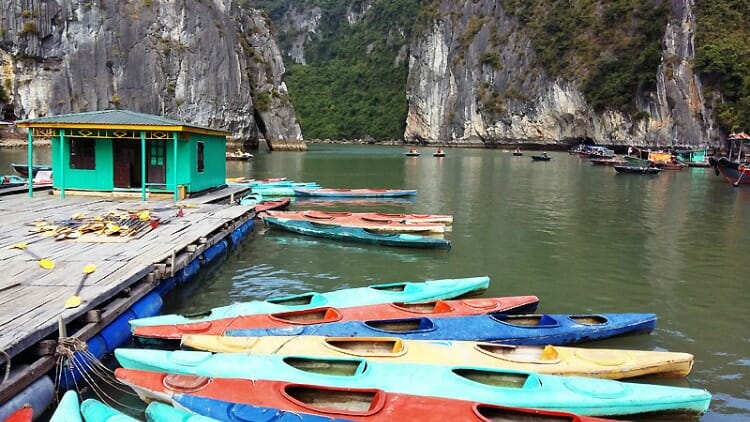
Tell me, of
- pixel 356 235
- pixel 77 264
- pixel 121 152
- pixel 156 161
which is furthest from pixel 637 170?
pixel 77 264

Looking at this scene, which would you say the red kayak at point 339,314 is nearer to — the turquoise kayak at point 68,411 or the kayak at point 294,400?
the kayak at point 294,400

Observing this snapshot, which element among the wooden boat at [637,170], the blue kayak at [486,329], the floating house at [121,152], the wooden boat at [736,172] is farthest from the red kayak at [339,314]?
the wooden boat at [637,170]

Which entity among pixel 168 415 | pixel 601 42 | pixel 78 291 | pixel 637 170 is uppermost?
pixel 601 42

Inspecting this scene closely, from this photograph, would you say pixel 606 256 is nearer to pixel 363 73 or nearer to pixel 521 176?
pixel 521 176

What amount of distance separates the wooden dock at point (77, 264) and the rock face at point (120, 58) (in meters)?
53.6

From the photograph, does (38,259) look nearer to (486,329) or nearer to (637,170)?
(486,329)

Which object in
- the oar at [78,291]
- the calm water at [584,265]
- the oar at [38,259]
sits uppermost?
the oar at [38,259]

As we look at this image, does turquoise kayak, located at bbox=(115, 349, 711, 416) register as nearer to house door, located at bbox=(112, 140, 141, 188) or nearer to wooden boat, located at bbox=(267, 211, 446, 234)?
wooden boat, located at bbox=(267, 211, 446, 234)

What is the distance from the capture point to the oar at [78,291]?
794 centimetres

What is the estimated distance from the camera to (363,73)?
168125mm

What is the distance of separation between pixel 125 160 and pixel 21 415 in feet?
49.5

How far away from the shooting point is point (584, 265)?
53.7 ft

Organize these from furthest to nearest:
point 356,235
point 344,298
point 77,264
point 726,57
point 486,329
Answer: point 726,57
point 356,235
point 344,298
point 77,264
point 486,329

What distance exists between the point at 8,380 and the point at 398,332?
501cm
